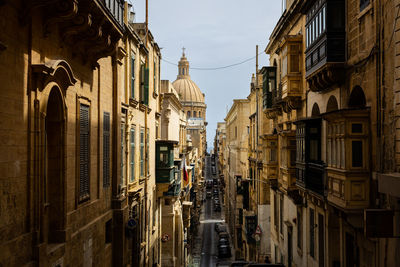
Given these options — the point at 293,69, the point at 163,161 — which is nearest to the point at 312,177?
the point at 293,69

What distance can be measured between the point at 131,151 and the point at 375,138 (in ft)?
34.7

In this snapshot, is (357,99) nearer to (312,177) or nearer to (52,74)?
(312,177)

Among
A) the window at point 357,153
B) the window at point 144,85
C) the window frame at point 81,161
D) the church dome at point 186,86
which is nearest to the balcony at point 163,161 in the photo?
the window at point 144,85

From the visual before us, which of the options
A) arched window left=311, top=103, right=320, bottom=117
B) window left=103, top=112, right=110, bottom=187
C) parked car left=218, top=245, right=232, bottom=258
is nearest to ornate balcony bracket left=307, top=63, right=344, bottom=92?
arched window left=311, top=103, right=320, bottom=117

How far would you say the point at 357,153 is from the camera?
11.5 meters

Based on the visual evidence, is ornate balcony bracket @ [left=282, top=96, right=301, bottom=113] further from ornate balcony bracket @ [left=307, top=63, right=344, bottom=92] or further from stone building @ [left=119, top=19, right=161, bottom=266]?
stone building @ [left=119, top=19, right=161, bottom=266]

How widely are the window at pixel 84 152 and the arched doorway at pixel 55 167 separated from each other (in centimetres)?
158

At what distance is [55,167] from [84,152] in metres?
2.09

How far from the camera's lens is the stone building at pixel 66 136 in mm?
7680

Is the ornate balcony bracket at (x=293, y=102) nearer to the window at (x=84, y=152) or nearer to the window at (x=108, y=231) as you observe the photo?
the window at (x=108, y=231)

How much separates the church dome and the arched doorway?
346ft

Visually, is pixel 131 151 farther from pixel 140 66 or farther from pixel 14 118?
pixel 14 118

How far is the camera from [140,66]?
66.1 ft

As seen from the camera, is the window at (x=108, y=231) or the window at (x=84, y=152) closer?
the window at (x=84, y=152)
